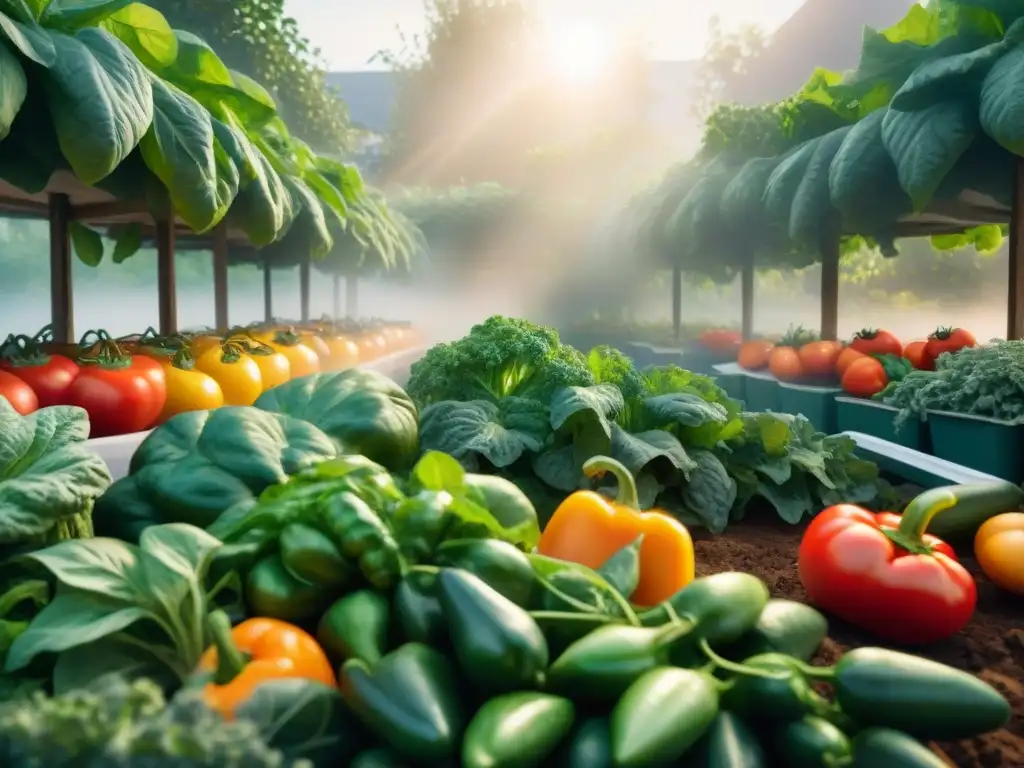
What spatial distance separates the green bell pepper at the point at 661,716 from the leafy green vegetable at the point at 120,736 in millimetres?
436

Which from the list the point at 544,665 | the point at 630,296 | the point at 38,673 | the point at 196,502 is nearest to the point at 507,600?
the point at 544,665

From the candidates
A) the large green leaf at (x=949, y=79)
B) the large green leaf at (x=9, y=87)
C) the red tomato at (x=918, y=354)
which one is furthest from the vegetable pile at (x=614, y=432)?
the red tomato at (x=918, y=354)

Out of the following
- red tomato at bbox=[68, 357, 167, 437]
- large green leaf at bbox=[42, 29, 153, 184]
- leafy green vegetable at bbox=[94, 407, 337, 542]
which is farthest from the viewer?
red tomato at bbox=[68, 357, 167, 437]

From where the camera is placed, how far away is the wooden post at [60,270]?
503 cm

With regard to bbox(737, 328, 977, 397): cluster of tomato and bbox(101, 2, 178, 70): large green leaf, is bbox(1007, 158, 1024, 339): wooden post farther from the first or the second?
bbox(101, 2, 178, 70): large green leaf

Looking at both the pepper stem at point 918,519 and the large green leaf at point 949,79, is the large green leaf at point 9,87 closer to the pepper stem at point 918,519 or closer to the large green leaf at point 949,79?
the pepper stem at point 918,519

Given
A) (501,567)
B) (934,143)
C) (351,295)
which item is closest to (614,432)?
(501,567)

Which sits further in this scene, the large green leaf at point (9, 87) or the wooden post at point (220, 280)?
the wooden post at point (220, 280)

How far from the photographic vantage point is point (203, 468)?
5.98 feet

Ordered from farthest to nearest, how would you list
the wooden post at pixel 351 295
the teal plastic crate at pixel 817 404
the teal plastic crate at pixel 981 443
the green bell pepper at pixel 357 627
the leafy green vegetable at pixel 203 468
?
the wooden post at pixel 351 295 → the teal plastic crate at pixel 817 404 → the teal plastic crate at pixel 981 443 → the leafy green vegetable at pixel 203 468 → the green bell pepper at pixel 357 627

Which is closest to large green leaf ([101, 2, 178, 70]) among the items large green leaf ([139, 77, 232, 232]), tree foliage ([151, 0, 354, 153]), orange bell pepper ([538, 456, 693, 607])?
→ large green leaf ([139, 77, 232, 232])

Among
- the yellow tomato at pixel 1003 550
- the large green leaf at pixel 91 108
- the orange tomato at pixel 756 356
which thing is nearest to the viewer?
the yellow tomato at pixel 1003 550

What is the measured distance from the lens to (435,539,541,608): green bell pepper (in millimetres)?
1283

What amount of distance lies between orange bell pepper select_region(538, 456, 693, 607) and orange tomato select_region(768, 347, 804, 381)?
18.0 ft
